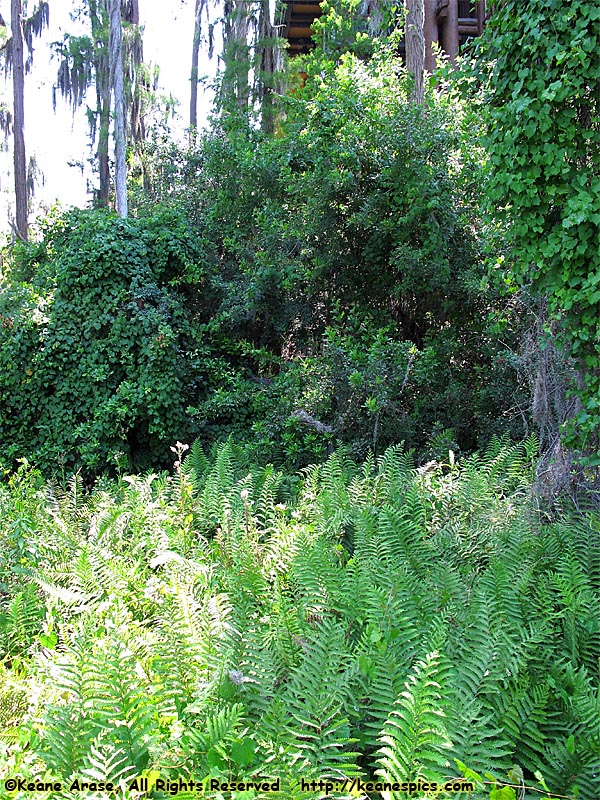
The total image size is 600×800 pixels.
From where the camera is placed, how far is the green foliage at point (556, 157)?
468cm

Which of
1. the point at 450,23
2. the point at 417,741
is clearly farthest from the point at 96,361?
the point at 450,23

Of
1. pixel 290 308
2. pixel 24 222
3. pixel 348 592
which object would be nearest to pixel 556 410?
pixel 348 592

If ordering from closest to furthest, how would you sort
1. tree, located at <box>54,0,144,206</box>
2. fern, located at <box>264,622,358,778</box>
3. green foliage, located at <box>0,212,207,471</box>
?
fern, located at <box>264,622,358,778</box>
green foliage, located at <box>0,212,207,471</box>
tree, located at <box>54,0,144,206</box>

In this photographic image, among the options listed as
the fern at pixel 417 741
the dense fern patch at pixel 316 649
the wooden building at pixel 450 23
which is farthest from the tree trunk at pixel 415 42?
the fern at pixel 417 741

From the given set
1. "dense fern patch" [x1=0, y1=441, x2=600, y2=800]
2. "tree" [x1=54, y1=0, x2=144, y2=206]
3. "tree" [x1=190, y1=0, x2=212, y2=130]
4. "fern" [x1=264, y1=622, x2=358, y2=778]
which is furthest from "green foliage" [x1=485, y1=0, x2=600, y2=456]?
"tree" [x1=190, y1=0, x2=212, y2=130]

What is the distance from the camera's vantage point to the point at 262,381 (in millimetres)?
9047

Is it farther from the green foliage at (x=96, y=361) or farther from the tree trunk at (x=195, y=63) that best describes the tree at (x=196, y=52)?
the green foliage at (x=96, y=361)

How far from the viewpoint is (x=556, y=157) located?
483cm

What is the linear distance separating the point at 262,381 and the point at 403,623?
6011mm

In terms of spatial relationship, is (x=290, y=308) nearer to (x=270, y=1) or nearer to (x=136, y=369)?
(x=136, y=369)

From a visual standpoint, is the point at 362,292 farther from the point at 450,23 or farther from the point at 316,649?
the point at 450,23

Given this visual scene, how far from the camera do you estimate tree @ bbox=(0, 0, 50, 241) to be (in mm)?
22125

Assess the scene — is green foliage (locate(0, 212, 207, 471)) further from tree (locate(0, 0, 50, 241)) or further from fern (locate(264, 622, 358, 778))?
tree (locate(0, 0, 50, 241))

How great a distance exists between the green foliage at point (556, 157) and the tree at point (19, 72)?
762 inches
